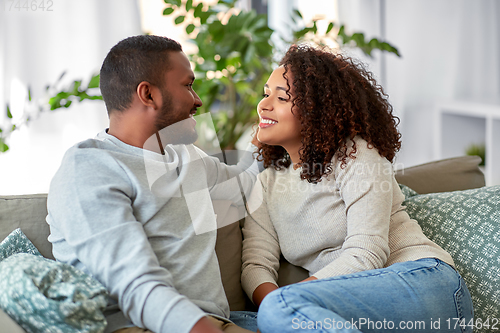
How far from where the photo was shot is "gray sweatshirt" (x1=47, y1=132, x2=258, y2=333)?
2.86 feet

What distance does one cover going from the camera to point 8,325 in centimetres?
83

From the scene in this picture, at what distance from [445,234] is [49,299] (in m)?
1.02

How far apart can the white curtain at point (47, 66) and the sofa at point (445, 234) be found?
2.92 ft

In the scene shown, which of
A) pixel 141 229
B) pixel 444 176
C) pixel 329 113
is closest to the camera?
pixel 141 229

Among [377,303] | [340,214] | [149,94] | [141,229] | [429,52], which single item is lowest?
[377,303]

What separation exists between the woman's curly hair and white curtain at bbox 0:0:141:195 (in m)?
1.24

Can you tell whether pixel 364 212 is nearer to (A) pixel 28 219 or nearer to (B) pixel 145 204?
(B) pixel 145 204

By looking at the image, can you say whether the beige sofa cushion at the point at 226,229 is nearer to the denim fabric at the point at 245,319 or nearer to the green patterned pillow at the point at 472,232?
the denim fabric at the point at 245,319

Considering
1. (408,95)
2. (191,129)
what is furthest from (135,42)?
(408,95)

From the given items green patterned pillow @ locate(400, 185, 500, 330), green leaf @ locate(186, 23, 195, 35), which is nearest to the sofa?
green patterned pillow @ locate(400, 185, 500, 330)

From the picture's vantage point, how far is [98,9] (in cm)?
212

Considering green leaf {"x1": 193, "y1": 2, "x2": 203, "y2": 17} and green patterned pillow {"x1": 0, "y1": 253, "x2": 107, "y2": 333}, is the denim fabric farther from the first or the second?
green leaf {"x1": 193, "y1": 2, "x2": 203, "y2": 17}

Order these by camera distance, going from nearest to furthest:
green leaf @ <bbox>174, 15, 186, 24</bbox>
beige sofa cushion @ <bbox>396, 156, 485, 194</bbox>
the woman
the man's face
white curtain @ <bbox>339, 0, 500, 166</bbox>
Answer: the woman, the man's face, beige sofa cushion @ <bbox>396, 156, 485, 194</bbox>, green leaf @ <bbox>174, 15, 186, 24</bbox>, white curtain @ <bbox>339, 0, 500, 166</bbox>

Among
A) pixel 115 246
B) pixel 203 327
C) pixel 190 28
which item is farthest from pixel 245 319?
pixel 190 28
